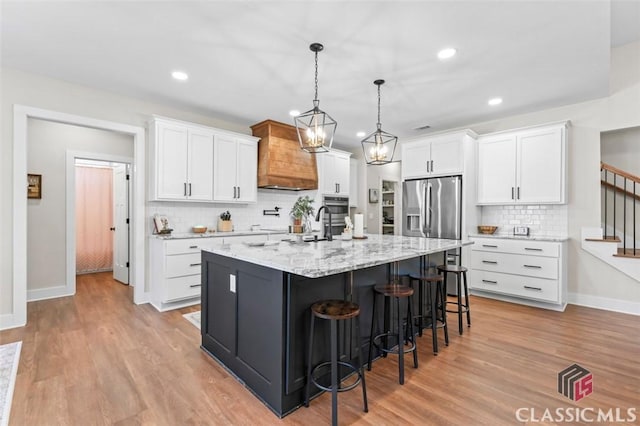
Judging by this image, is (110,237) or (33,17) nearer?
(33,17)

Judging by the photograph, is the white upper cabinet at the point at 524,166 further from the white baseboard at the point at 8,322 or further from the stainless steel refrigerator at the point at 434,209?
the white baseboard at the point at 8,322

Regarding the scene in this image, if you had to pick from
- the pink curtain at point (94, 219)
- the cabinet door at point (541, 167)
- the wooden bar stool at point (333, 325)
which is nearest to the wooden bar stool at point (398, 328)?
the wooden bar stool at point (333, 325)

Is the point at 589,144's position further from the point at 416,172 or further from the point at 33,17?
the point at 33,17

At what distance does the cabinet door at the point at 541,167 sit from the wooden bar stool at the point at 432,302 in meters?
2.26

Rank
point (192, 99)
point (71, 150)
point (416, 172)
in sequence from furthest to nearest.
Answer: point (416, 172) < point (71, 150) < point (192, 99)

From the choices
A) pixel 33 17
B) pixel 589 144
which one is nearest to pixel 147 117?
pixel 33 17

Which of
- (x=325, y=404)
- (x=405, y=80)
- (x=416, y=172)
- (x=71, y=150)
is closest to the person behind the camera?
(x=325, y=404)

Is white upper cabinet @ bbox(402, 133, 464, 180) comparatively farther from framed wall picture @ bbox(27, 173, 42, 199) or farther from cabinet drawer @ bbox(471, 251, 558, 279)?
framed wall picture @ bbox(27, 173, 42, 199)

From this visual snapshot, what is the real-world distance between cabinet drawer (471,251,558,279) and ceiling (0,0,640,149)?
215cm

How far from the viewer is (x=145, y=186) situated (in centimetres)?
420

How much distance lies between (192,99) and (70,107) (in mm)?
1377

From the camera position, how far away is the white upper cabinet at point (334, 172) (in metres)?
5.98

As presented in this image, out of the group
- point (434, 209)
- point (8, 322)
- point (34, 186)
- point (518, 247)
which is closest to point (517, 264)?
point (518, 247)

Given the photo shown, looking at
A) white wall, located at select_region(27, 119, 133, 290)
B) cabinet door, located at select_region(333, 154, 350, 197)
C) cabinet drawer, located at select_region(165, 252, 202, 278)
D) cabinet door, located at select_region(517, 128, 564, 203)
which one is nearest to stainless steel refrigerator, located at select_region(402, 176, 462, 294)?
cabinet door, located at select_region(517, 128, 564, 203)
